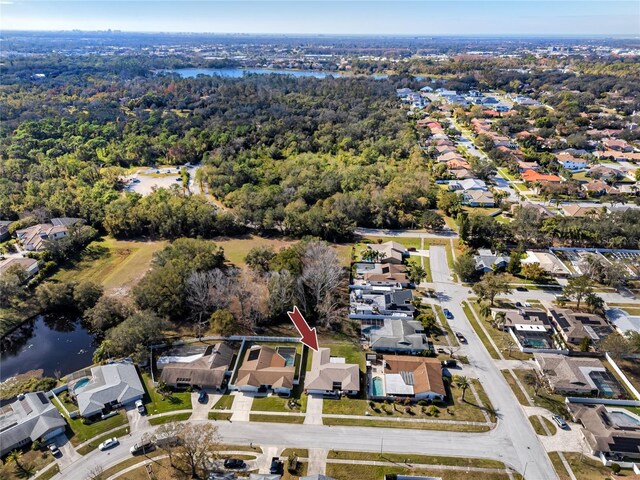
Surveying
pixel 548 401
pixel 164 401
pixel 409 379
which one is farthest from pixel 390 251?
pixel 164 401

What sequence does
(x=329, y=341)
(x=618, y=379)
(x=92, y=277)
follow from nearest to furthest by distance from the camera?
(x=618, y=379)
(x=329, y=341)
(x=92, y=277)

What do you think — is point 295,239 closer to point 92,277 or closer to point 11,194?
point 92,277

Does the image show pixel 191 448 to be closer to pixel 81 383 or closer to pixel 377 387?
pixel 81 383

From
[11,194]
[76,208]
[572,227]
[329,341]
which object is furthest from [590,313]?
[11,194]

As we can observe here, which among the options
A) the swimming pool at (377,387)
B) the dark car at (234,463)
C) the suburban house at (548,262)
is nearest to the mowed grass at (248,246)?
the swimming pool at (377,387)

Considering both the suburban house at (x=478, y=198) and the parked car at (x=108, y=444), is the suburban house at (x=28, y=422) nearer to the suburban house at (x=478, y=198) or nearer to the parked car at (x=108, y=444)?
the parked car at (x=108, y=444)

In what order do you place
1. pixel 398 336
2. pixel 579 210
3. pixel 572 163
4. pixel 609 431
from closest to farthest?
pixel 609 431, pixel 398 336, pixel 579 210, pixel 572 163
